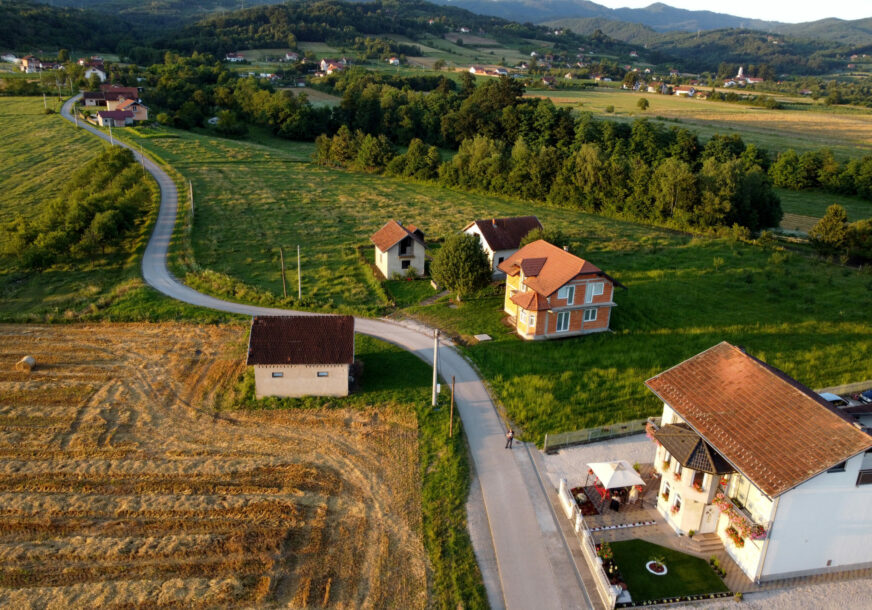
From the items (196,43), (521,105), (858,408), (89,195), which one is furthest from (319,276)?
(196,43)

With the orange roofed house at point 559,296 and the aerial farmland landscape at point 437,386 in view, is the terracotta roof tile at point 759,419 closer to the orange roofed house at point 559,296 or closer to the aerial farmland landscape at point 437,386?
the aerial farmland landscape at point 437,386

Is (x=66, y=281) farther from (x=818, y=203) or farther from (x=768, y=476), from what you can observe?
(x=818, y=203)

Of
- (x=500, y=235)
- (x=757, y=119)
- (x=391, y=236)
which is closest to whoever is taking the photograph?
(x=391, y=236)

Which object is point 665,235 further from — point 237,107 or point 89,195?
point 237,107

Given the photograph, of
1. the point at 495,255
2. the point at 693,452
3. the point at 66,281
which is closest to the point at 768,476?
the point at 693,452

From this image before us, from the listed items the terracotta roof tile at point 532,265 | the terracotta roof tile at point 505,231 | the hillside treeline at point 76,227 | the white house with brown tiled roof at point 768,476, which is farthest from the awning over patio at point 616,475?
the hillside treeline at point 76,227

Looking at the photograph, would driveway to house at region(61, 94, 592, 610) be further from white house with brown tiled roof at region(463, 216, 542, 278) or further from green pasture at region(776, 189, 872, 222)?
green pasture at region(776, 189, 872, 222)

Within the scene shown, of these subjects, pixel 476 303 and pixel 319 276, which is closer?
pixel 476 303
